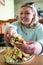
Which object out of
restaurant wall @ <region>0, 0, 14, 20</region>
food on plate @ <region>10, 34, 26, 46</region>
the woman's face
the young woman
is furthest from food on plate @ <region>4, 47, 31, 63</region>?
restaurant wall @ <region>0, 0, 14, 20</region>

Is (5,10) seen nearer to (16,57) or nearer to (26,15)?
(26,15)

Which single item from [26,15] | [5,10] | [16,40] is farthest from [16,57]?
[5,10]

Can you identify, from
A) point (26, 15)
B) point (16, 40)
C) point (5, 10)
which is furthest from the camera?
point (5, 10)

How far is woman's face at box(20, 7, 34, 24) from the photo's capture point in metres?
1.28

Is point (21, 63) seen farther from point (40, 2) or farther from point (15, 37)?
point (40, 2)

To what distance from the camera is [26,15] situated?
4.26 ft

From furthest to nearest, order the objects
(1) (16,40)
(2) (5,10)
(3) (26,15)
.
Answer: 1. (2) (5,10)
2. (3) (26,15)
3. (1) (16,40)

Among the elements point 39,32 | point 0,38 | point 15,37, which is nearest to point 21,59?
point 15,37

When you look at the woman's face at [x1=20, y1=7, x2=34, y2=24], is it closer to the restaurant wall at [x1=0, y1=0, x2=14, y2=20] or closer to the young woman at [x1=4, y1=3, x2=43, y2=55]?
the young woman at [x1=4, y1=3, x2=43, y2=55]

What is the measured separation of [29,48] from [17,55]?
154 mm

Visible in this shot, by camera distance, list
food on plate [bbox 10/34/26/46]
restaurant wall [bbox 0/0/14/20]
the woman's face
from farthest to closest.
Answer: restaurant wall [bbox 0/0/14/20]
the woman's face
food on plate [bbox 10/34/26/46]

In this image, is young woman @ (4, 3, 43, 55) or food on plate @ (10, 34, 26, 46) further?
young woman @ (4, 3, 43, 55)

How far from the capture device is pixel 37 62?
3.03 feet

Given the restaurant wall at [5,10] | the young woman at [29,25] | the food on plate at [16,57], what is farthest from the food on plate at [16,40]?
the restaurant wall at [5,10]
